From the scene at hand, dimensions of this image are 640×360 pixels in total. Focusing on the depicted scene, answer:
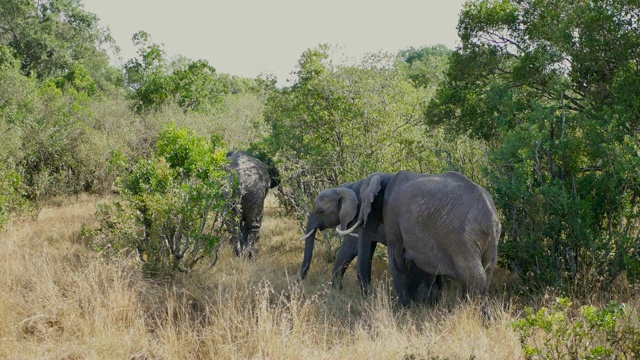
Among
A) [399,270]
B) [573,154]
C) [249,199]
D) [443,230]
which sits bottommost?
[399,270]

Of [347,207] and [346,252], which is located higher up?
[347,207]

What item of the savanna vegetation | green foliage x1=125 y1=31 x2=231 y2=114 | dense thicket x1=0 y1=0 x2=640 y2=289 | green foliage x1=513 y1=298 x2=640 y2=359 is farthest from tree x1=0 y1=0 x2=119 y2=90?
green foliage x1=513 y1=298 x2=640 y2=359

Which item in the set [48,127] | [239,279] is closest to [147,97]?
[48,127]

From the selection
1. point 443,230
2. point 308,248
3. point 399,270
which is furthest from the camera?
point 308,248

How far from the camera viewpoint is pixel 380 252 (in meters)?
9.18

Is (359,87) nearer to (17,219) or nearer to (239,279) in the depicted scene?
(239,279)

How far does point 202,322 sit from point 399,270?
96.6 inches

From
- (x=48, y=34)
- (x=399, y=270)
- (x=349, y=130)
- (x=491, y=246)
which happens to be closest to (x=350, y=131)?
(x=349, y=130)

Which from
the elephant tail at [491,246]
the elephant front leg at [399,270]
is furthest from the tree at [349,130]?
the elephant tail at [491,246]

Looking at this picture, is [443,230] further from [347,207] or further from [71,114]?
[71,114]

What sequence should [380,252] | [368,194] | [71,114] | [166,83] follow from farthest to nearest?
[166,83] → [71,114] → [380,252] → [368,194]

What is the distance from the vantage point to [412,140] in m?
10.4

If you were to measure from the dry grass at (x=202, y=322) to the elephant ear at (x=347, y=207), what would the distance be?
940mm

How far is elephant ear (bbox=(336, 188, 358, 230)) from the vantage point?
769cm
